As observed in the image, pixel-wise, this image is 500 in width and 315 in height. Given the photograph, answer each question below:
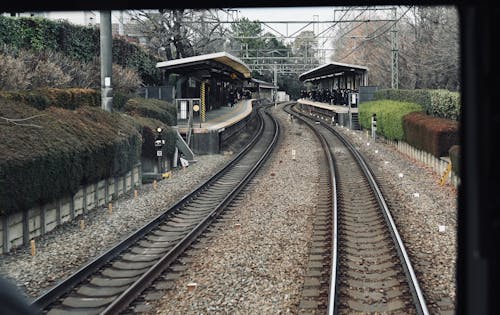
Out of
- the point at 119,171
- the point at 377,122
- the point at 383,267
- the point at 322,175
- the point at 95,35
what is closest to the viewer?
the point at 383,267

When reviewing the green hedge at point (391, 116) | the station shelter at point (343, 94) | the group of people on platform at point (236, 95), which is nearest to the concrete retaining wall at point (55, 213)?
the green hedge at point (391, 116)

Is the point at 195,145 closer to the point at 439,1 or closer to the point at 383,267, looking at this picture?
the point at 383,267

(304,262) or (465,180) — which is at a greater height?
(465,180)

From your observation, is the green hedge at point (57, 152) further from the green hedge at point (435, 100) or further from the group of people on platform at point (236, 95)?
the group of people on platform at point (236, 95)

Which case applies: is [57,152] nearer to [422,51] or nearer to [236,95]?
[422,51]

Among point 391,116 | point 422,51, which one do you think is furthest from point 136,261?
point 422,51

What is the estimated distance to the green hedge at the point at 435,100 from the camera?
2116 cm

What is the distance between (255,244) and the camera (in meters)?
9.73

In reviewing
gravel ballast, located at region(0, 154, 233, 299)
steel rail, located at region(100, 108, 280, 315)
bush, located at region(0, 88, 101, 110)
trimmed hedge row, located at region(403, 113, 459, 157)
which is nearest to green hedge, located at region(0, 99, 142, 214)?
bush, located at region(0, 88, 101, 110)

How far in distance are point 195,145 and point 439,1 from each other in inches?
897

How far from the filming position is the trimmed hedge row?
17.6 meters

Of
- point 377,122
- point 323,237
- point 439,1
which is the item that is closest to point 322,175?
point 323,237

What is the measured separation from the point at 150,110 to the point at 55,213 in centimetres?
1135

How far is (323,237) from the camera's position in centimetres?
1022
